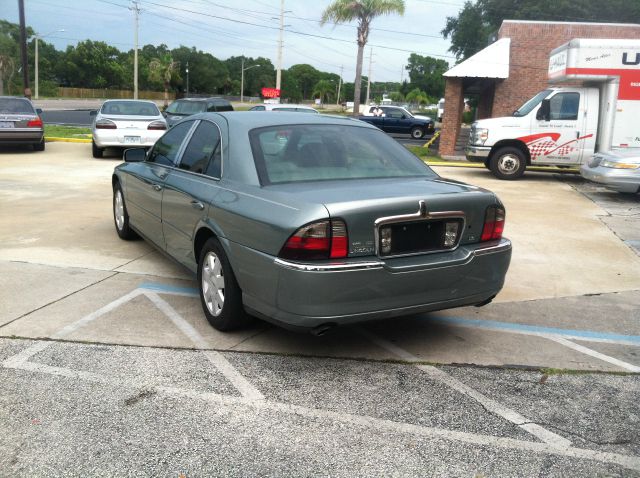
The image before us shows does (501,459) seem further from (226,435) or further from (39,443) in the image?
(39,443)

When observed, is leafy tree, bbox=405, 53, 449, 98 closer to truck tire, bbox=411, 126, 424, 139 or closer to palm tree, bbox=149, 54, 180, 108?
palm tree, bbox=149, 54, 180, 108

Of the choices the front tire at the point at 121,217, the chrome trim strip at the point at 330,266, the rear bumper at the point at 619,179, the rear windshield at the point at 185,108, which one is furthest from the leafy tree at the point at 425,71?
the chrome trim strip at the point at 330,266

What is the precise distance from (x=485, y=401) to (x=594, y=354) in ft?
4.05

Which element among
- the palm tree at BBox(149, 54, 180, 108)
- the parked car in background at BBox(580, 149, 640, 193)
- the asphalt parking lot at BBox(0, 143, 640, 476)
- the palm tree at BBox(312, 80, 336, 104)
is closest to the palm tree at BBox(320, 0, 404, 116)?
the parked car in background at BBox(580, 149, 640, 193)

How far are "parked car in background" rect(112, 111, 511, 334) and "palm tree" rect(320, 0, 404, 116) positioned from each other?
29.1 m

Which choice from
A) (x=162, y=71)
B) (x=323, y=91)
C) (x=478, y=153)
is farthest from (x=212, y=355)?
(x=323, y=91)

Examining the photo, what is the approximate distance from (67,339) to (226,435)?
1738 millimetres

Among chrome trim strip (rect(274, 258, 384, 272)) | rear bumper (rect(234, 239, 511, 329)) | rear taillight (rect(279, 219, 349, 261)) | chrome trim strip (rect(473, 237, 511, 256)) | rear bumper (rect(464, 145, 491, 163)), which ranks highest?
rear bumper (rect(464, 145, 491, 163))

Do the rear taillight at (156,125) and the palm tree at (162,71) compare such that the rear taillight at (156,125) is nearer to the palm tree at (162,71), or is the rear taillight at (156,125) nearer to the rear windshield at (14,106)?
the rear windshield at (14,106)

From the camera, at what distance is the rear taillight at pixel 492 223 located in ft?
13.6

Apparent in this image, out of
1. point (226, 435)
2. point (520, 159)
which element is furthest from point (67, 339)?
point (520, 159)

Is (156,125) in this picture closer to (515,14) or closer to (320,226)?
(320,226)

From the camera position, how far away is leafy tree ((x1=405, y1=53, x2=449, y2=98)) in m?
123

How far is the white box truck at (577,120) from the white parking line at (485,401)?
1098 centimetres
